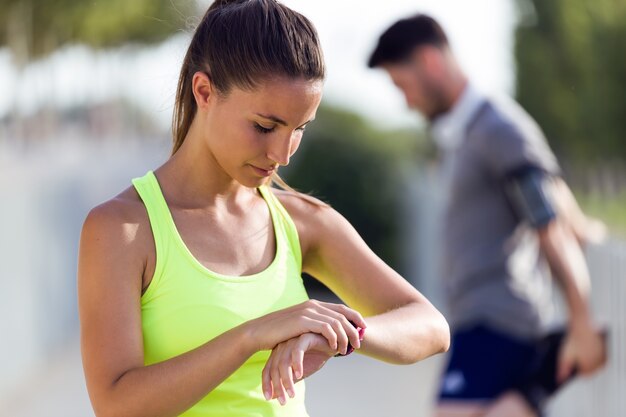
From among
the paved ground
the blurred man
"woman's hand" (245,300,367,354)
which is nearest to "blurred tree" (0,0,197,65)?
the paved ground

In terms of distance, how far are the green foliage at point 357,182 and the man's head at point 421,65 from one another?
28.7 feet

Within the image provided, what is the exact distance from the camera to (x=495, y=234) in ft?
16.6

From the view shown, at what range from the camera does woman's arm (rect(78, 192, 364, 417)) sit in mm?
2127

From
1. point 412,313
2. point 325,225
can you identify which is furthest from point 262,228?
point 412,313

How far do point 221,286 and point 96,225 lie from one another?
0.25 metres

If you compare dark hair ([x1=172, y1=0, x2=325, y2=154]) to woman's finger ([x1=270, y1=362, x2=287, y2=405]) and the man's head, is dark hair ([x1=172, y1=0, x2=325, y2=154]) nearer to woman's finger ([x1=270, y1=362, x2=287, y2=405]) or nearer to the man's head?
woman's finger ([x1=270, y1=362, x2=287, y2=405])

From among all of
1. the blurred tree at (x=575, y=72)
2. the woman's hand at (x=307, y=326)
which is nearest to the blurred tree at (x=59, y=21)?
the blurred tree at (x=575, y=72)

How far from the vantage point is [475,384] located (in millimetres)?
5035

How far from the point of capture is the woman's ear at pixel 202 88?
Answer: 7.74ft

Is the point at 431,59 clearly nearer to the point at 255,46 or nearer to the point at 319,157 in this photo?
the point at 255,46

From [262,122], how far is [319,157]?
487 inches

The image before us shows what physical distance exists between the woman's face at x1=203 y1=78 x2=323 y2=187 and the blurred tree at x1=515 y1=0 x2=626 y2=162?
23.6m

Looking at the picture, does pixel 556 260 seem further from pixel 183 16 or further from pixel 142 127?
pixel 142 127

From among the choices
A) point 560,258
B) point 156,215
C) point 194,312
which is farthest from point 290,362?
point 560,258
